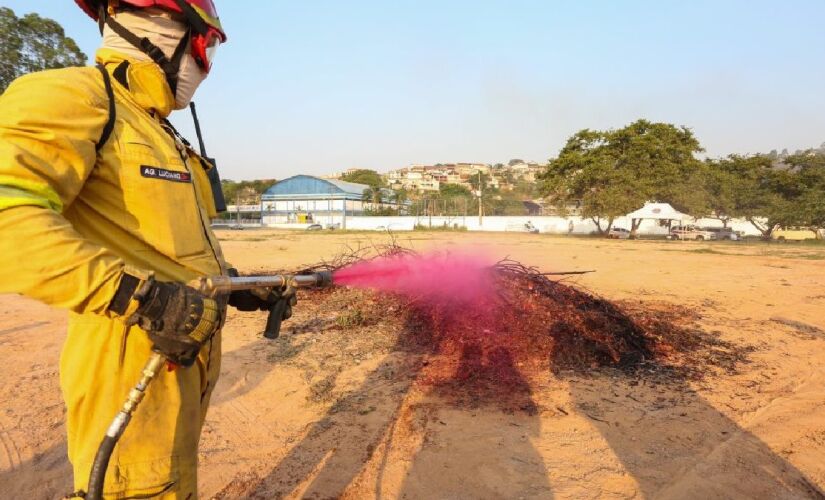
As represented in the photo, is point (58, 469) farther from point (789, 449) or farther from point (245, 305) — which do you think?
point (789, 449)

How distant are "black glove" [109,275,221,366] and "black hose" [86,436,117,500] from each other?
0.27 meters

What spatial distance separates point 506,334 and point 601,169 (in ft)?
121

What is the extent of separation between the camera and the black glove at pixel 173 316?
1.27 m

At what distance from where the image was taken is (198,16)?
5.60ft

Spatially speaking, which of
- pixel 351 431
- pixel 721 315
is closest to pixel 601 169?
pixel 721 315

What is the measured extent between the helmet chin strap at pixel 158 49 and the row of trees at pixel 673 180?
1557 inches

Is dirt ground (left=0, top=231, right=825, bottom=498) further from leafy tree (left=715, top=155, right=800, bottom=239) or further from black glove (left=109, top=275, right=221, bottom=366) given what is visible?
leafy tree (left=715, top=155, right=800, bottom=239)

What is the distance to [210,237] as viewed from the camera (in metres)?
1.76

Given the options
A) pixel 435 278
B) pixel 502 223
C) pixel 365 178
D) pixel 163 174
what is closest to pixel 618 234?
pixel 502 223

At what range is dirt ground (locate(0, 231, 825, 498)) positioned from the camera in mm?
2959

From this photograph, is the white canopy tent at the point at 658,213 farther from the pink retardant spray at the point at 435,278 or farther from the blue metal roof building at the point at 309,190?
the blue metal roof building at the point at 309,190

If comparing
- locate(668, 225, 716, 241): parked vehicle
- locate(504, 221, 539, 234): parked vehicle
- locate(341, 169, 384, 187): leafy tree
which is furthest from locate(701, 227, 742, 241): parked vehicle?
locate(341, 169, 384, 187): leafy tree

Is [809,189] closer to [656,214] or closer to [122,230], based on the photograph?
[656,214]

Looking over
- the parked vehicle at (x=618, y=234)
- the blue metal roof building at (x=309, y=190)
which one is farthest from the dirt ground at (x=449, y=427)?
the blue metal roof building at (x=309, y=190)
